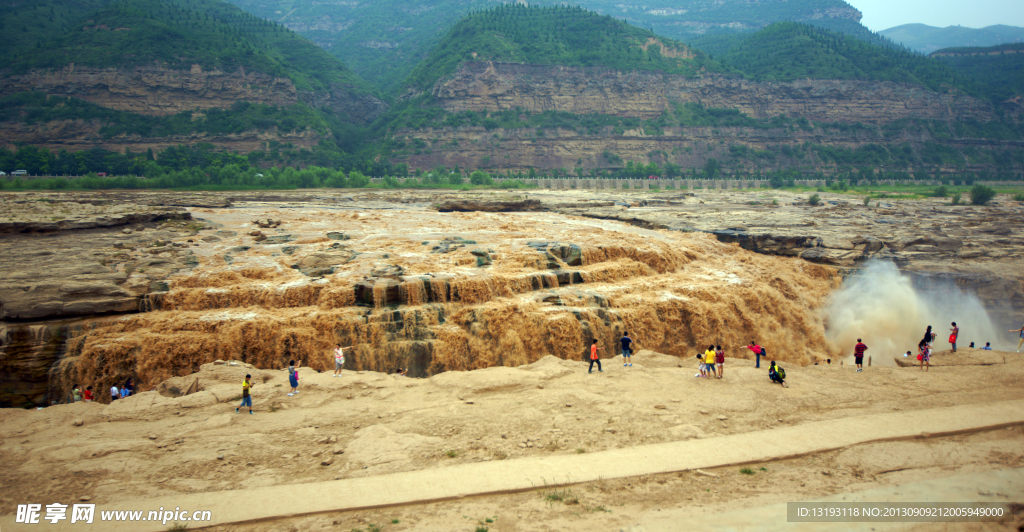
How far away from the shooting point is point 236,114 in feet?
354

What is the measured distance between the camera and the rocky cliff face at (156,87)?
3735 inches

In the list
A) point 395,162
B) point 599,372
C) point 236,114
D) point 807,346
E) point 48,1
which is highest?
point 48,1

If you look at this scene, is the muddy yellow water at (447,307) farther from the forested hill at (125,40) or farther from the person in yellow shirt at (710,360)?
the forested hill at (125,40)

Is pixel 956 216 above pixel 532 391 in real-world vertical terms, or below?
above

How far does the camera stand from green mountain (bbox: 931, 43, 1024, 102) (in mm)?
140500

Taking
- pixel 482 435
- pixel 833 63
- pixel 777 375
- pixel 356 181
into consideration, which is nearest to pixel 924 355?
pixel 777 375

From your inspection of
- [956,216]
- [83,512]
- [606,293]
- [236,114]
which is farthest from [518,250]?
[236,114]

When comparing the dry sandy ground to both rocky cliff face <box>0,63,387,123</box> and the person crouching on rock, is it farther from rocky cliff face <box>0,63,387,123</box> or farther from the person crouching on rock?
rocky cliff face <box>0,63,387,123</box>

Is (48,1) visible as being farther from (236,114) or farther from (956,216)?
(956,216)

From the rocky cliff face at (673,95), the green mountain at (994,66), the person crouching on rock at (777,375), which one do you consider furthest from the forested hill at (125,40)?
the green mountain at (994,66)

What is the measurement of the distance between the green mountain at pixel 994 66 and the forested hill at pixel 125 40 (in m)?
191

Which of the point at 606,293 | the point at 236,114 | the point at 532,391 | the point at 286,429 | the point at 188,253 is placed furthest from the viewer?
the point at 236,114

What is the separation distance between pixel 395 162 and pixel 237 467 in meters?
112

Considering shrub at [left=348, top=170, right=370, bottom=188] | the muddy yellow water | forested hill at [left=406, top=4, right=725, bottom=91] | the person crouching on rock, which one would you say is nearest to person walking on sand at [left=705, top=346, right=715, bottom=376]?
the person crouching on rock
